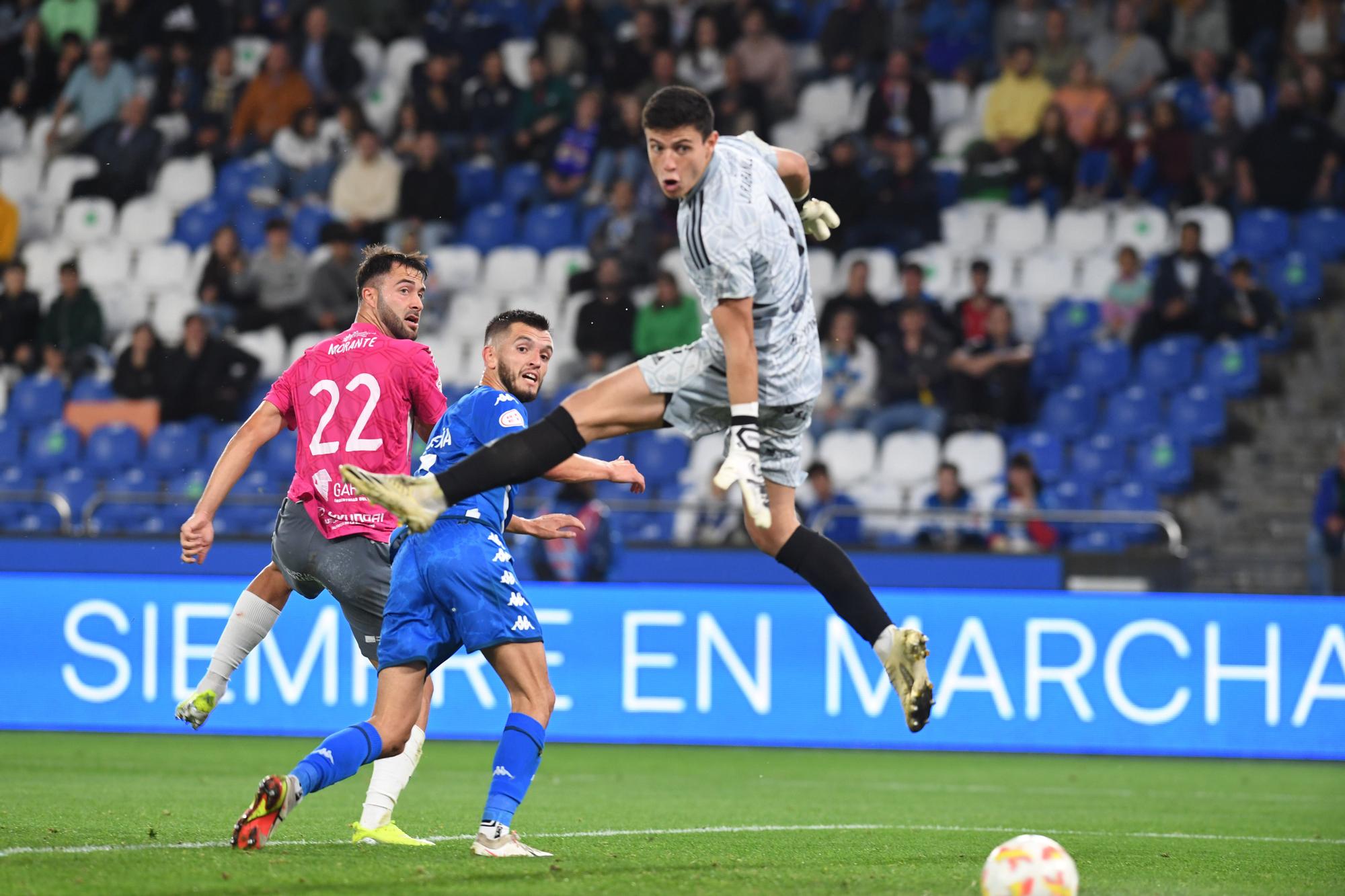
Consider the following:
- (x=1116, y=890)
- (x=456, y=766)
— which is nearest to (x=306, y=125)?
(x=456, y=766)

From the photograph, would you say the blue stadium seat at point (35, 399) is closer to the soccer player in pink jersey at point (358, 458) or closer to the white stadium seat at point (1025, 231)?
the white stadium seat at point (1025, 231)

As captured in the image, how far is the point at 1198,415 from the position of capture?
15.4 metres

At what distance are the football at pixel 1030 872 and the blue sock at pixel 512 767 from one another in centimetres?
163

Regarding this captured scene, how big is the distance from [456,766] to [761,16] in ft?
33.9

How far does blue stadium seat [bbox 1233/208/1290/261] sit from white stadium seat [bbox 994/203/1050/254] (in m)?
1.75

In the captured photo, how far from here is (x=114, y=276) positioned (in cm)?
1816

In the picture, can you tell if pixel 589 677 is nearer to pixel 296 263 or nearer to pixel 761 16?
pixel 296 263

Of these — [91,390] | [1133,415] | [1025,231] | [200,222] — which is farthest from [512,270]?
[1133,415]

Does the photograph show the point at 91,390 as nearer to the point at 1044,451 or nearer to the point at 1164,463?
the point at 1044,451

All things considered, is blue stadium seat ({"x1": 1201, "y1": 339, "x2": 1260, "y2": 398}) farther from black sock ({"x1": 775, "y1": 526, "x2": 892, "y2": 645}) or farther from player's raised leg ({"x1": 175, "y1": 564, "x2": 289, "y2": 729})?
player's raised leg ({"x1": 175, "y1": 564, "x2": 289, "y2": 729})

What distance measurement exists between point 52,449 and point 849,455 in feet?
23.8

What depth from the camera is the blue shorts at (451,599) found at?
6.00 meters

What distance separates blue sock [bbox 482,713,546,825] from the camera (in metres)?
6.02

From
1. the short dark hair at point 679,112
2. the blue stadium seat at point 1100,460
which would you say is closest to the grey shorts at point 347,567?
the short dark hair at point 679,112
